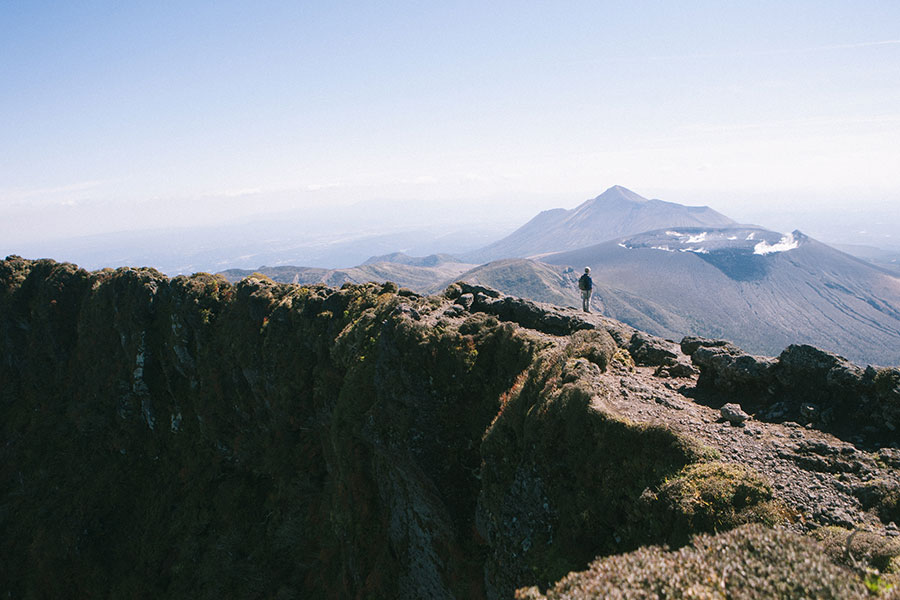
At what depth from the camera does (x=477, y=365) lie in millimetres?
24750

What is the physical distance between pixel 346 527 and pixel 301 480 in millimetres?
9430

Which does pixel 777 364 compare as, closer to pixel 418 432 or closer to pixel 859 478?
pixel 859 478

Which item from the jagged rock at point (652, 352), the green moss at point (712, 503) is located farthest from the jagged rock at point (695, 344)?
the green moss at point (712, 503)

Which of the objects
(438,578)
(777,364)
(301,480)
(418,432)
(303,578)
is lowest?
(303,578)

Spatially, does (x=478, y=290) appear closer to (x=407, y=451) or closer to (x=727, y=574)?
(x=407, y=451)

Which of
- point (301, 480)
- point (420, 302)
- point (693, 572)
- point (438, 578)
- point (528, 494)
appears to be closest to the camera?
point (693, 572)

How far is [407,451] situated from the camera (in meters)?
23.8

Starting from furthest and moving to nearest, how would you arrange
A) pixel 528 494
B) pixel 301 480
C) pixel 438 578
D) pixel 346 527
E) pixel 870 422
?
pixel 301 480 → pixel 346 527 → pixel 438 578 → pixel 528 494 → pixel 870 422

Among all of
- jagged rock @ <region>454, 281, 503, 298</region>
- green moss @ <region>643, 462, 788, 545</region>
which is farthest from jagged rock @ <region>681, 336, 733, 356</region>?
jagged rock @ <region>454, 281, 503, 298</region>

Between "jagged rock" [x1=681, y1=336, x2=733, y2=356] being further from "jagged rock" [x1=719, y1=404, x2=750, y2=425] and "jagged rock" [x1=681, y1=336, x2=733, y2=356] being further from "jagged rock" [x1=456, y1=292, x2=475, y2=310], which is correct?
"jagged rock" [x1=456, y1=292, x2=475, y2=310]

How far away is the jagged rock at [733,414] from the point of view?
15438 mm

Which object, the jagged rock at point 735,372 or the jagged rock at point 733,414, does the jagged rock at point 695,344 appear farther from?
the jagged rock at point 733,414

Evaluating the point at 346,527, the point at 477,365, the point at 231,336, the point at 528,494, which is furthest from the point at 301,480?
the point at 528,494

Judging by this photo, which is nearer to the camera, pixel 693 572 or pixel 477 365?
pixel 693 572
